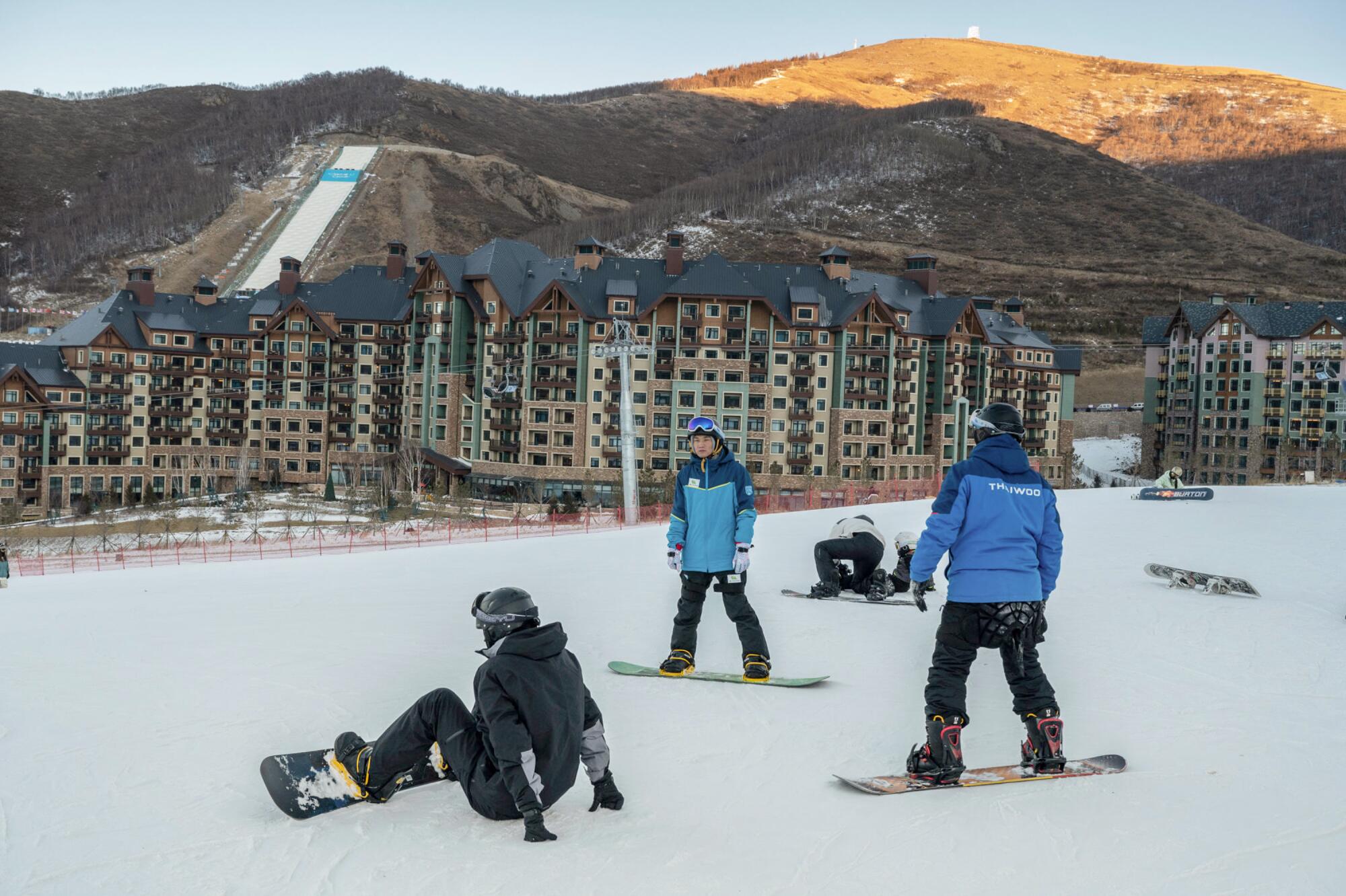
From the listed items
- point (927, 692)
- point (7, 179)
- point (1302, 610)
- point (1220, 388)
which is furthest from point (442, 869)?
point (7, 179)

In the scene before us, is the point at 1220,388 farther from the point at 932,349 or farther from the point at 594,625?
the point at 594,625

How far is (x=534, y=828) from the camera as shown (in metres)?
5.39

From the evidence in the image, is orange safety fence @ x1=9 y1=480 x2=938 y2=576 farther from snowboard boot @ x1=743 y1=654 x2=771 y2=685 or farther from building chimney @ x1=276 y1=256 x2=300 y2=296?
building chimney @ x1=276 y1=256 x2=300 y2=296

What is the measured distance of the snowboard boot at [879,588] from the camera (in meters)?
13.3

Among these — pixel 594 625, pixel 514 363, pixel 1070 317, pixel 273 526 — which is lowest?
pixel 273 526

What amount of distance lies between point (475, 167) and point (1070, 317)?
346 feet

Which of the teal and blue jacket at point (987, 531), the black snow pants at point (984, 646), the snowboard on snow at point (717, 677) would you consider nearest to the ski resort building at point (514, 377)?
the snowboard on snow at point (717, 677)

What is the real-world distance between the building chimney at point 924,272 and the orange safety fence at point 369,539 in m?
31.5

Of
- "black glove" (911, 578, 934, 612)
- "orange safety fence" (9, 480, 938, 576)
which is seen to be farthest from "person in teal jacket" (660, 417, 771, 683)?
"orange safety fence" (9, 480, 938, 576)

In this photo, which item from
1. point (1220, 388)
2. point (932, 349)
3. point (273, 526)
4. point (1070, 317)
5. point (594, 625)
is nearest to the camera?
point (594, 625)

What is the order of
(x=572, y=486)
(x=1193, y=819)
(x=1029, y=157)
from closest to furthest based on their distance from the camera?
(x=1193, y=819) → (x=572, y=486) → (x=1029, y=157)

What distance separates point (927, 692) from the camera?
6395mm

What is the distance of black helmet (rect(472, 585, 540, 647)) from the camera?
5.62 metres

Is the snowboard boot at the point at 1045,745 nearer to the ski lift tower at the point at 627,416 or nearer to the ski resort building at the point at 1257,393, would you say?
the ski lift tower at the point at 627,416
